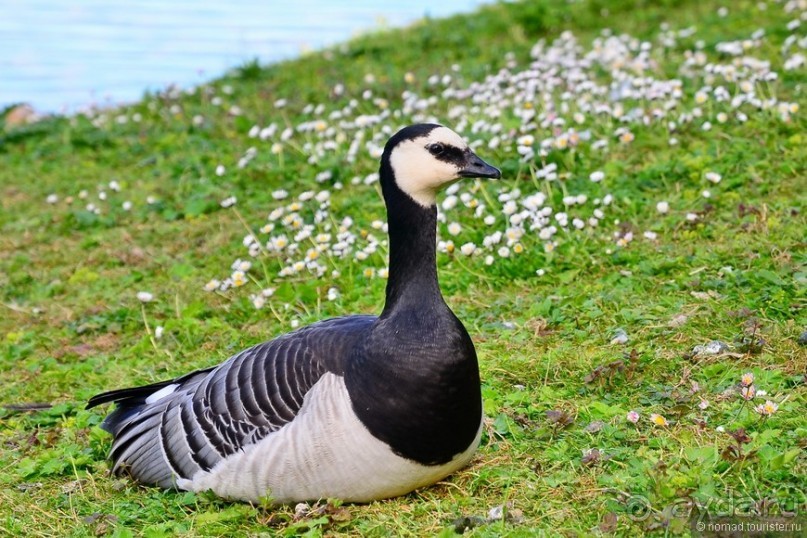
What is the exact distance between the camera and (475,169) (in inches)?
156

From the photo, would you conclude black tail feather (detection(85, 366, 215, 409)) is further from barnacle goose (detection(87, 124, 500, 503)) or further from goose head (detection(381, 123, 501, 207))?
goose head (detection(381, 123, 501, 207))

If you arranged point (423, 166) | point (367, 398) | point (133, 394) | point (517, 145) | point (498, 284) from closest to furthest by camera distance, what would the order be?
point (367, 398) → point (423, 166) → point (133, 394) → point (498, 284) → point (517, 145)

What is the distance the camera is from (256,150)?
856cm

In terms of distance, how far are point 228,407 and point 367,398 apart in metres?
0.66

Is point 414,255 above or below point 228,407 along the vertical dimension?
above

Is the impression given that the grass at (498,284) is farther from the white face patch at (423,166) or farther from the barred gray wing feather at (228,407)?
the white face patch at (423,166)

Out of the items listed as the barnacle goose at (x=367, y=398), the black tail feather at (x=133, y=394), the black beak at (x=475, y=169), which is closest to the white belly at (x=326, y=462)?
the barnacle goose at (x=367, y=398)

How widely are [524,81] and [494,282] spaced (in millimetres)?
3187

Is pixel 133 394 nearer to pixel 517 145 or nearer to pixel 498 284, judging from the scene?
pixel 498 284

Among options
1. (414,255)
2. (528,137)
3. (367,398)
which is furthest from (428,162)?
(528,137)

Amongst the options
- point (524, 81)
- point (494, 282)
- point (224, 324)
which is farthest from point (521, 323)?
point (524, 81)

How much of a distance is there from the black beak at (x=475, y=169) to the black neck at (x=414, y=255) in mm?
198

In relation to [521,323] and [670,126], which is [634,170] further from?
[521,323]

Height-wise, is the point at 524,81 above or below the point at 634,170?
above
